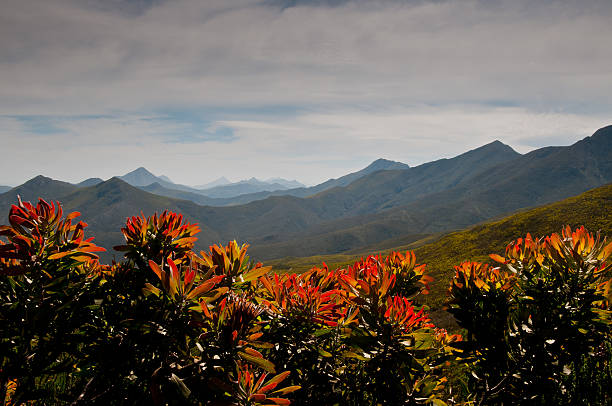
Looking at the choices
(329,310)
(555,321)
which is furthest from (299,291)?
(555,321)

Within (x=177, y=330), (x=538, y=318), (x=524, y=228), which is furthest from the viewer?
(x=524, y=228)

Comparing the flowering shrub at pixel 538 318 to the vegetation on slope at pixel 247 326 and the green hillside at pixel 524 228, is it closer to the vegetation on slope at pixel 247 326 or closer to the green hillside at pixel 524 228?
the vegetation on slope at pixel 247 326

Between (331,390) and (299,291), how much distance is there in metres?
1.23

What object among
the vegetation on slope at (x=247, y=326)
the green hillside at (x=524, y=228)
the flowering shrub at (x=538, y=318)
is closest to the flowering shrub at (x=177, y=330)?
the vegetation on slope at (x=247, y=326)

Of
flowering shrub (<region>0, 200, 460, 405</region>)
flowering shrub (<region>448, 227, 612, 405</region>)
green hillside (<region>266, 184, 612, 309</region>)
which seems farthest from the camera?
green hillside (<region>266, 184, 612, 309</region>)

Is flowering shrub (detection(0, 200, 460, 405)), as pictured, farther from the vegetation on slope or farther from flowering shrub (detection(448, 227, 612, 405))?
flowering shrub (detection(448, 227, 612, 405))

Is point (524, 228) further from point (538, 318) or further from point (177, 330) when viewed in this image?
point (177, 330)

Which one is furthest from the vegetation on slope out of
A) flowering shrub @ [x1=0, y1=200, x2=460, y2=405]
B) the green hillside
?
the green hillside

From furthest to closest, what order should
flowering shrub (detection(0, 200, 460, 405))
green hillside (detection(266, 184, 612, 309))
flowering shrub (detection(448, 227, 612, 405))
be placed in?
1. green hillside (detection(266, 184, 612, 309))
2. flowering shrub (detection(448, 227, 612, 405))
3. flowering shrub (detection(0, 200, 460, 405))

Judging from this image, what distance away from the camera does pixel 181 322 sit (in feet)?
8.49

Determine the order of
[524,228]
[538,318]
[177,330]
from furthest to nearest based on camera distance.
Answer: [524,228] → [538,318] → [177,330]

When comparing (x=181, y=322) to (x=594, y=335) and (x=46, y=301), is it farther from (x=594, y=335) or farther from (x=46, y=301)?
(x=594, y=335)

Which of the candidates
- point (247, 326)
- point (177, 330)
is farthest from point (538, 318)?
point (177, 330)

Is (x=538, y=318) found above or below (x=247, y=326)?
below
